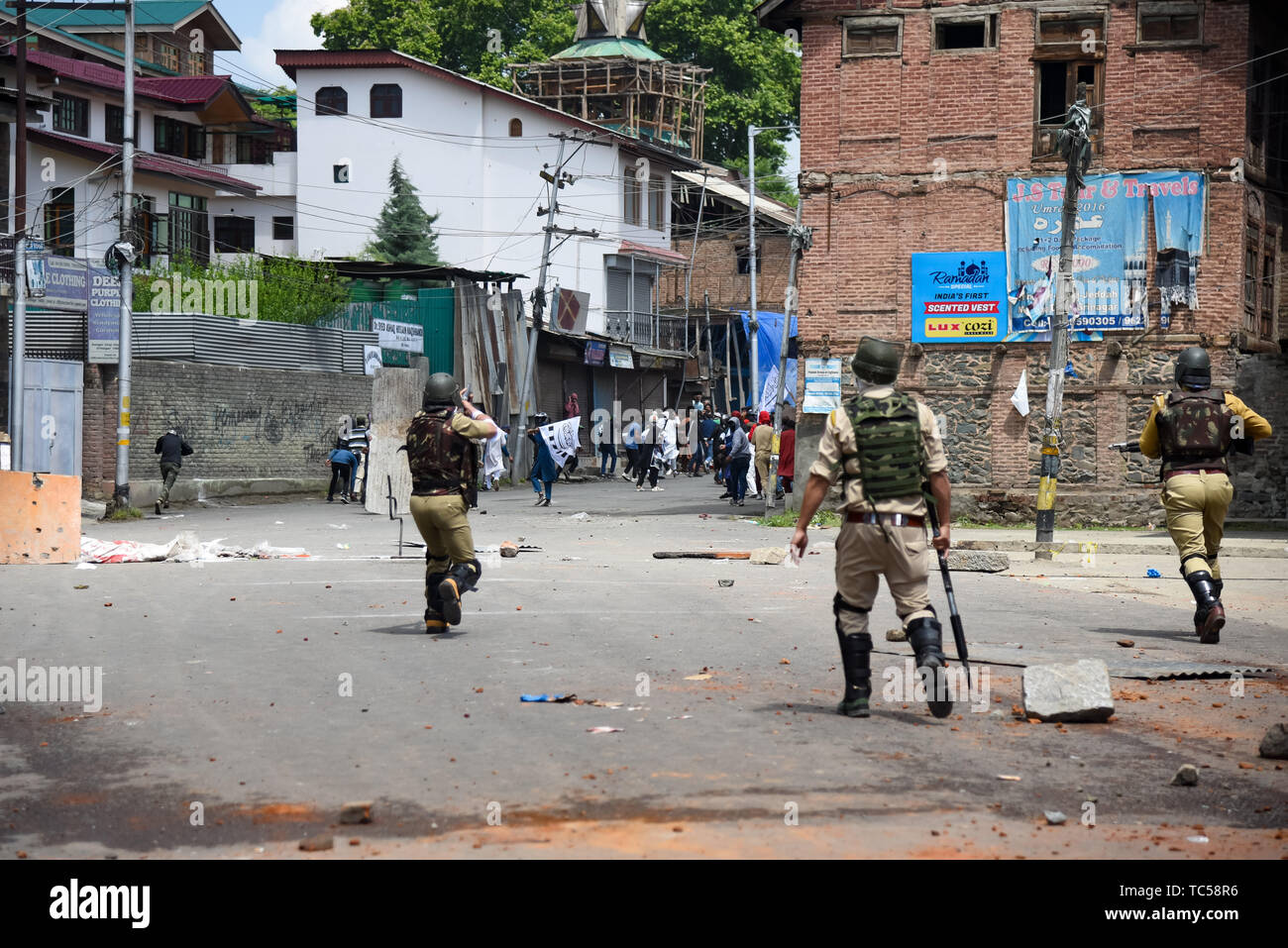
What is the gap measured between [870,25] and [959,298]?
4.94 meters

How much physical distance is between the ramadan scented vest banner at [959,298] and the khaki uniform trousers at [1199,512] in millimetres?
14204

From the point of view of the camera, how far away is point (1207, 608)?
10.6m

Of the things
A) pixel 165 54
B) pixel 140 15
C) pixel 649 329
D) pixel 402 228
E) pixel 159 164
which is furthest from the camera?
pixel 165 54

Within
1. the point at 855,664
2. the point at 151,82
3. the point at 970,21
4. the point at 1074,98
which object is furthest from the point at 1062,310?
the point at 151,82

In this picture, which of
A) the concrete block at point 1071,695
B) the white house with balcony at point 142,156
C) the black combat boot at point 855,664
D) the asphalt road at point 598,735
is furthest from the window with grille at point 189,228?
the concrete block at point 1071,695

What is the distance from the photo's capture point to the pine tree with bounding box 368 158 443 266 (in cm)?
5109

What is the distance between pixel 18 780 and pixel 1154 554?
16809 mm

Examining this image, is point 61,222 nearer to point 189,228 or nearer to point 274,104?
point 189,228

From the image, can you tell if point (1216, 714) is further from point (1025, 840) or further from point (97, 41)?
point (97, 41)

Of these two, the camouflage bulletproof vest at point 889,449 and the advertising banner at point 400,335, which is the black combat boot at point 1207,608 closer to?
the camouflage bulletproof vest at point 889,449

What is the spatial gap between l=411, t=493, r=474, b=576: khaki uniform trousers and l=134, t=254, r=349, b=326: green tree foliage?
1021 inches

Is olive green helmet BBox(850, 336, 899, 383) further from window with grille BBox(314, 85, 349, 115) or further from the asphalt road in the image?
window with grille BBox(314, 85, 349, 115)

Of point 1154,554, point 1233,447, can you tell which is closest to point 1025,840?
point 1233,447

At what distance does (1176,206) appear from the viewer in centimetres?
2447
